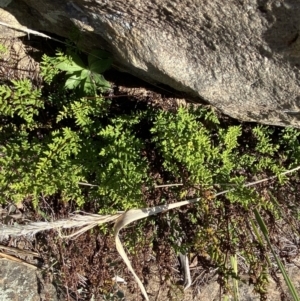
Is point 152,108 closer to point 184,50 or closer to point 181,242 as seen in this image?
point 184,50

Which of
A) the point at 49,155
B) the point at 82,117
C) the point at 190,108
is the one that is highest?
the point at 190,108

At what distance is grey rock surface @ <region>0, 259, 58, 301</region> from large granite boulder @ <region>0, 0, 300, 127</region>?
1.62 meters

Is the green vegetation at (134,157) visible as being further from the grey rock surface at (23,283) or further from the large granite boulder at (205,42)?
the grey rock surface at (23,283)

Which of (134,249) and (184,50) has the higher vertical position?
(184,50)

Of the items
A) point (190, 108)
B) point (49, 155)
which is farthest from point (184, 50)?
point (49, 155)

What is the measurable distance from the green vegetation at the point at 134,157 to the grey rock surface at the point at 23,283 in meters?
0.70

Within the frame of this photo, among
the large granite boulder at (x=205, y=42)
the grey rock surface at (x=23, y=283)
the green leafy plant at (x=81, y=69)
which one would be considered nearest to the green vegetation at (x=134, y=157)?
the green leafy plant at (x=81, y=69)

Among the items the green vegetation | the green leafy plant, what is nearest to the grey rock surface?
the green vegetation

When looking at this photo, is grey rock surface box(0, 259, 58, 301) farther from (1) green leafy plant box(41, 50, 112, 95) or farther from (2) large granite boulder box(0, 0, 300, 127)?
(2) large granite boulder box(0, 0, 300, 127)

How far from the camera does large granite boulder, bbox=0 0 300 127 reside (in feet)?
5.98

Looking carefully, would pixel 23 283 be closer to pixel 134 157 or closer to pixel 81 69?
pixel 134 157

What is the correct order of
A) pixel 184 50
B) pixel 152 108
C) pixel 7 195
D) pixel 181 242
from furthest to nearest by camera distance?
pixel 181 242, pixel 152 108, pixel 7 195, pixel 184 50

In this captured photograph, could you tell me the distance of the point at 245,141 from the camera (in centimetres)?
282

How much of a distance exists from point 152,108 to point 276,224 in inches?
45.2
